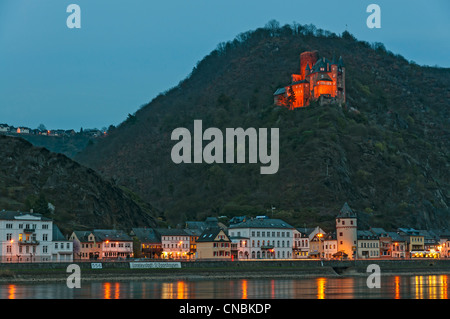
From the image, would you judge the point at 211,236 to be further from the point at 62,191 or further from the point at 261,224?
the point at 62,191

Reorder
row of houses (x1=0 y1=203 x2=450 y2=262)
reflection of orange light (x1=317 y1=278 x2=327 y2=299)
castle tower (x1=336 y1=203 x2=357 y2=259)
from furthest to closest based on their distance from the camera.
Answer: castle tower (x1=336 y1=203 x2=357 y2=259), row of houses (x1=0 y1=203 x2=450 y2=262), reflection of orange light (x1=317 y1=278 x2=327 y2=299)

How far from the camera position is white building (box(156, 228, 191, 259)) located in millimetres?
127375

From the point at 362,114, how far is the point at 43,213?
104m

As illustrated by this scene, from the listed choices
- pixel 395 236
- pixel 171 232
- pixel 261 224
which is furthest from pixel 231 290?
pixel 395 236

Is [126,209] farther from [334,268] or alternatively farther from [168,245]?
[334,268]

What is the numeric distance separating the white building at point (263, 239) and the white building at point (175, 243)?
8627mm

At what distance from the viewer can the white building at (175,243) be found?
418 ft

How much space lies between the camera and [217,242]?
118 meters

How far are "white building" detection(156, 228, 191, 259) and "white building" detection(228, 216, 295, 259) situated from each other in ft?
28.3

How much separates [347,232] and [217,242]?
74.9 feet

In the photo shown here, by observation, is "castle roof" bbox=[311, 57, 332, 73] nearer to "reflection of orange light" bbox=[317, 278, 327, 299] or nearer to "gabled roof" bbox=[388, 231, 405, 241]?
"gabled roof" bbox=[388, 231, 405, 241]

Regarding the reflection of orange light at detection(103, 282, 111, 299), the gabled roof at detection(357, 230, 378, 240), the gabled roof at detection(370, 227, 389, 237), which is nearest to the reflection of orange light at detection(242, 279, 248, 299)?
the reflection of orange light at detection(103, 282, 111, 299)

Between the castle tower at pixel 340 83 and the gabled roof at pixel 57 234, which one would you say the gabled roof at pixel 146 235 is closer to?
the gabled roof at pixel 57 234

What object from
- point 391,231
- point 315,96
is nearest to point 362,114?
point 315,96
